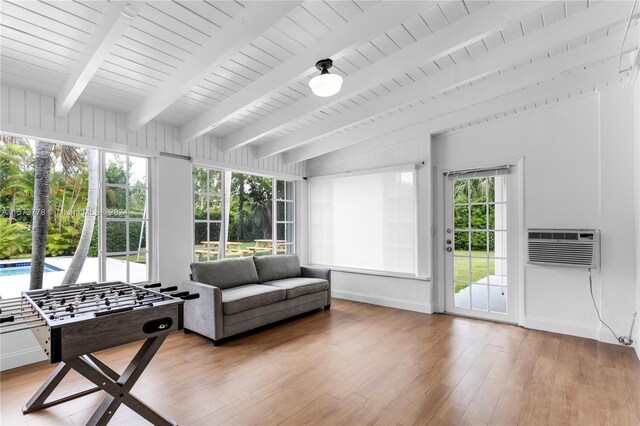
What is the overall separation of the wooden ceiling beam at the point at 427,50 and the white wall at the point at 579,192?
2.13 m

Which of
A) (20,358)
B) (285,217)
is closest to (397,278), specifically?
(285,217)

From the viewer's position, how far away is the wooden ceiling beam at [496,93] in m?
2.95

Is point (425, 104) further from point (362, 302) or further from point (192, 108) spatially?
point (362, 302)

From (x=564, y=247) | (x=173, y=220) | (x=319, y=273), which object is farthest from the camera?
(x=319, y=273)

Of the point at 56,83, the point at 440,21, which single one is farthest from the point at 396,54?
the point at 56,83

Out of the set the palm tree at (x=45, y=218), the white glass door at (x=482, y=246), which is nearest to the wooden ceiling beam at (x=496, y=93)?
the white glass door at (x=482, y=246)

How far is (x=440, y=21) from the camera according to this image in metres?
2.49

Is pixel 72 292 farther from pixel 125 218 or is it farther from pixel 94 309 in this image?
pixel 125 218

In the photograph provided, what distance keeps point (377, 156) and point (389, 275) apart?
1862 mm

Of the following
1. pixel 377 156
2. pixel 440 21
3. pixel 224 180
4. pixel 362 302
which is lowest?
pixel 362 302

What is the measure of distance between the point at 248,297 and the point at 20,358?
210 cm

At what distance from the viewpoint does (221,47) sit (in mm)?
2389

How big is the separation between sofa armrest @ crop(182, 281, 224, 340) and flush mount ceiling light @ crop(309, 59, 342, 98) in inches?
89.1

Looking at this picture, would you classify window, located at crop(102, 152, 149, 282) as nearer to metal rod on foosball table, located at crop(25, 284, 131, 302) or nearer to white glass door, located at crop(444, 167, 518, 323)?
metal rod on foosball table, located at crop(25, 284, 131, 302)
